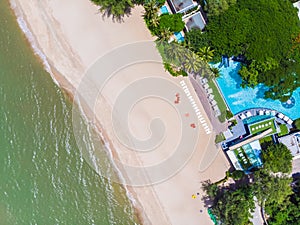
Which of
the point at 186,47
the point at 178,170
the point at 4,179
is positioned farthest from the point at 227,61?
the point at 4,179

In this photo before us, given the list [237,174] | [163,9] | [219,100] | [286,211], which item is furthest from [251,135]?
[163,9]

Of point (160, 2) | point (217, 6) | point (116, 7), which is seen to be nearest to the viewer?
point (217, 6)

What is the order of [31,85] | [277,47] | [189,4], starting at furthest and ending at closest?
[31,85] → [189,4] → [277,47]

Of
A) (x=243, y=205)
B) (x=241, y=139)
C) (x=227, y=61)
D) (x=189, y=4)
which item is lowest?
(x=243, y=205)

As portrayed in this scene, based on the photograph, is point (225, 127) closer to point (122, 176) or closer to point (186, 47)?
point (186, 47)

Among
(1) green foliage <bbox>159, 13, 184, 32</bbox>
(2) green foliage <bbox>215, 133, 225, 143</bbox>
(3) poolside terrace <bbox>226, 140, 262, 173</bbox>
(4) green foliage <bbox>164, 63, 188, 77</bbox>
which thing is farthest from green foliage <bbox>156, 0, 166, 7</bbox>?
(3) poolside terrace <bbox>226, 140, 262, 173</bbox>

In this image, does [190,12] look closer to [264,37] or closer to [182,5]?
[182,5]

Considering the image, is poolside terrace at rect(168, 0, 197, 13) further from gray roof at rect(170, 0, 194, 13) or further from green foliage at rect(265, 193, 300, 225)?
green foliage at rect(265, 193, 300, 225)
